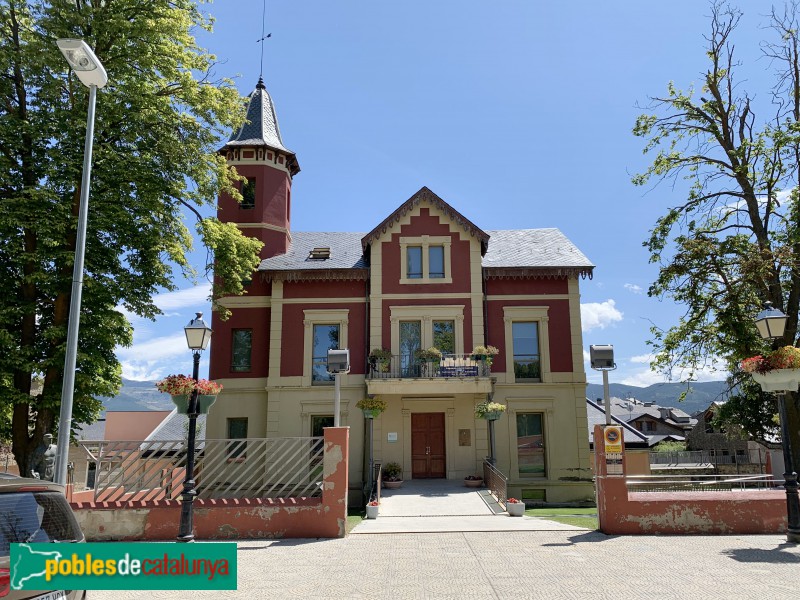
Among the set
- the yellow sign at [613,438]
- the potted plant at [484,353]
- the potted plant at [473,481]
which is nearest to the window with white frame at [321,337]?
the potted plant at [484,353]

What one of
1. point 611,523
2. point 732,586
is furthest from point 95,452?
point 732,586

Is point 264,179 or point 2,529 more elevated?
point 264,179

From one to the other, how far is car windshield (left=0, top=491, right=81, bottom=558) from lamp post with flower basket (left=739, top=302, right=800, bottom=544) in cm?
1151

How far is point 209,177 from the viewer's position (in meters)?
17.1

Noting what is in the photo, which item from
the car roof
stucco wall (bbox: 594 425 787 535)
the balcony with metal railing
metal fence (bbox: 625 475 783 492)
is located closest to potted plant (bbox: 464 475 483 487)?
the balcony with metal railing

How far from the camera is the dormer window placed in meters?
24.7

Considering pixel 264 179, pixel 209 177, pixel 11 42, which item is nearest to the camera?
pixel 11 42

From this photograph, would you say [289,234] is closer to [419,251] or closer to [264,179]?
[264,179]

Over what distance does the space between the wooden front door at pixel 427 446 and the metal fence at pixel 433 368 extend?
1831mm

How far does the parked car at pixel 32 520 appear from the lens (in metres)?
3.82

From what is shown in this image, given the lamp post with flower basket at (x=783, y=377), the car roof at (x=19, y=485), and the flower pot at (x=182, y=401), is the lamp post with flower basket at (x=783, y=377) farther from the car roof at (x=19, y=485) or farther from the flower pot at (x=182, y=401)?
the car roof at (x=19, y=485)

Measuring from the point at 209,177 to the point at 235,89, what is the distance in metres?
2.92

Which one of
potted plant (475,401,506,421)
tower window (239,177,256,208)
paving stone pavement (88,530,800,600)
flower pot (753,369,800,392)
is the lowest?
paving stone pavement (88,530,800,600)

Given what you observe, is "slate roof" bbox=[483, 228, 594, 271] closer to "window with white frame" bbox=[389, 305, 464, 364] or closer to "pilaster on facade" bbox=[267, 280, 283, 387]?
"window with white frame" bbox=[389, 305, 464, 364]
